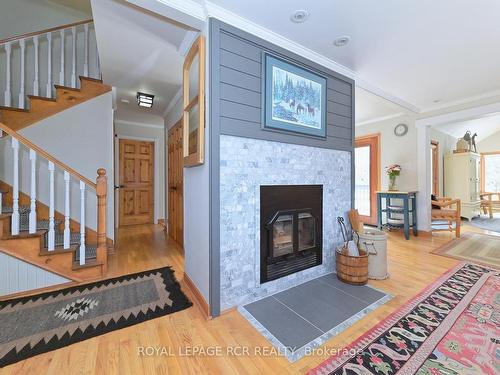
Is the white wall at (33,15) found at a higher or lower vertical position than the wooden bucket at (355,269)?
higher

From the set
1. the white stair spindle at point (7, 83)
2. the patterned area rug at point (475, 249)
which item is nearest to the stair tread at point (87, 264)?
the white stair spindle at point (7, 83)

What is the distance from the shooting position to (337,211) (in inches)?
94.9

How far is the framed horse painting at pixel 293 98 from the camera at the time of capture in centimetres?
186

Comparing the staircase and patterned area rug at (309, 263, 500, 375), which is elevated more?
the staircase

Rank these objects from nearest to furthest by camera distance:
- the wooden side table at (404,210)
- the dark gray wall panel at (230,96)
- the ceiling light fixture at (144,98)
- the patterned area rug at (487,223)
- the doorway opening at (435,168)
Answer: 1. the dark gray wall panel at (230,96)
2. the ceiling light fixture at (144,98)
3. the wooden side table at (404,210)
4. the patterned area rug at (487,223)
5. the doorway opening at (435,168)

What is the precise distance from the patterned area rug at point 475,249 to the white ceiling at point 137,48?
4.04 m

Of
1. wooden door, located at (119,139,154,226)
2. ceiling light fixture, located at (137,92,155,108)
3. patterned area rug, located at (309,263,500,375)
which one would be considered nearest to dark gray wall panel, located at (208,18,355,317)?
patterned area rug, located at (309,263,500,375)

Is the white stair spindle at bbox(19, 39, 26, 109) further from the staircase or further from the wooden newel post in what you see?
the wooden newel post

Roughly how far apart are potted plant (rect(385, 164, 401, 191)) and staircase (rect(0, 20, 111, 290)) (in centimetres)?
461

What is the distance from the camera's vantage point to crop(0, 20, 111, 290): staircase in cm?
198

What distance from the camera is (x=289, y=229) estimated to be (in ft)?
6.78

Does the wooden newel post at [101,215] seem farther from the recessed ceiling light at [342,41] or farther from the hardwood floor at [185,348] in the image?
the recessed ceiling light at [342,41]

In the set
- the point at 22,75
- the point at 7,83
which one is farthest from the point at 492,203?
the point at 7,83

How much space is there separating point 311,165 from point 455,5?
1567 mm
